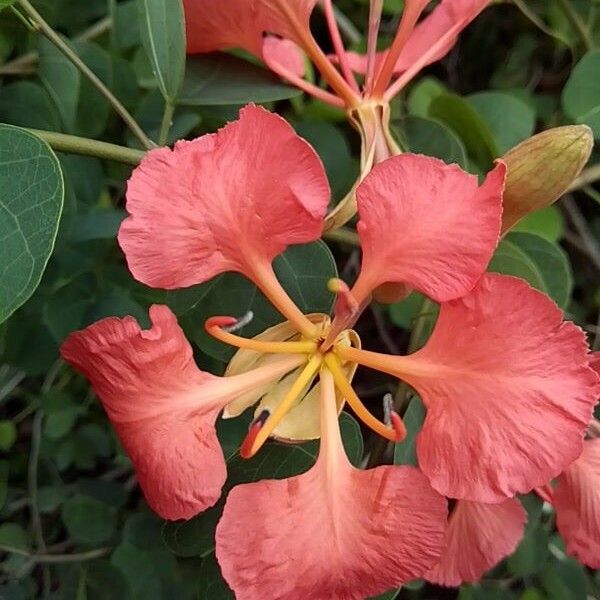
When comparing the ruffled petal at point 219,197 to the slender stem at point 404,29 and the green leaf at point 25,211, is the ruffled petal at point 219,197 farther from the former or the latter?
the slender stem at point 404,29

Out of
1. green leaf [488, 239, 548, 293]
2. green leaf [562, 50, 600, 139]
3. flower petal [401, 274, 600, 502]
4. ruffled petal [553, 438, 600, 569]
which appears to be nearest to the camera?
flower petal [401, 274, 600, 502]

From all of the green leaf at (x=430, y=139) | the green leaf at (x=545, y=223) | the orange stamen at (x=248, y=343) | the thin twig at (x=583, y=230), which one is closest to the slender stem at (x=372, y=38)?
the green leaf at (x=430, y=139)

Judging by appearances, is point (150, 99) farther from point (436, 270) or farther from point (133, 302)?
point (436, 270)

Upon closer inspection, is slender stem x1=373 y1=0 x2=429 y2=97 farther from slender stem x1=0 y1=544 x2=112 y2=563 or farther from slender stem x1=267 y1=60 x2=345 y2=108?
slender stem x1=0 y1=544 x2=112 y2=563

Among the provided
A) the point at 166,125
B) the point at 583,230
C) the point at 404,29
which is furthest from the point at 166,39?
the point at 583,230

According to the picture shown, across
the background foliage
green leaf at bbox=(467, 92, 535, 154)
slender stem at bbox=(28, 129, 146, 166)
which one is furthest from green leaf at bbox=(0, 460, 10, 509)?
green leaf at bbox=(467, 92, 535, 154)

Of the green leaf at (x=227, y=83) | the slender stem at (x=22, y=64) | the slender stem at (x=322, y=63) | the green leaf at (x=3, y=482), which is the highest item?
the slender stem at (x=322, y=63)

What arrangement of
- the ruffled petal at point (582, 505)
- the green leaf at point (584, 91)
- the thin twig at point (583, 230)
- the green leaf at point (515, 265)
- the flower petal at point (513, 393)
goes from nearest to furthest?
the flower petal at point (513, 393), the ruffled petal at point (582, 505), the green leaf at point (515, 265), the green leaf at point (584, 91), the thin twig at point (583, 230)
